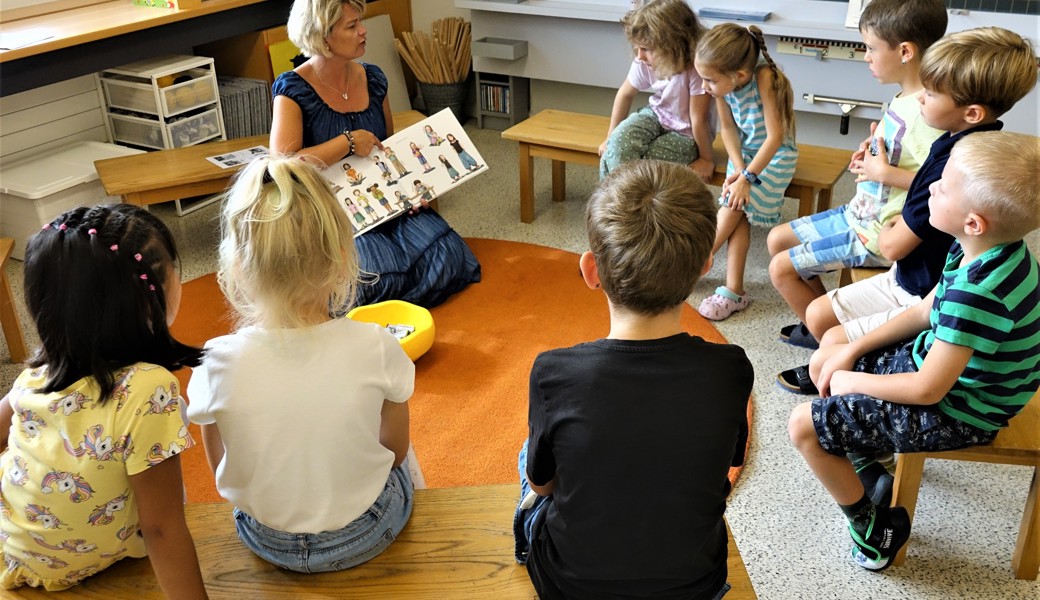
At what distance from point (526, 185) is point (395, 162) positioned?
2.34 feet

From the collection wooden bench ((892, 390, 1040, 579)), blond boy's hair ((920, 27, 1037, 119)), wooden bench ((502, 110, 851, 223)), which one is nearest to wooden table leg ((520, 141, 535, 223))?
wooden bench ((502, 110, 851, 223))

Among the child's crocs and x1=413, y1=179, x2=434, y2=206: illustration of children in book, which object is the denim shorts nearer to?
the child's crocs

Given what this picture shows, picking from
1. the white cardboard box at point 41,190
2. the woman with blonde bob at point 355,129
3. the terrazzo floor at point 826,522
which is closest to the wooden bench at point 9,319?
the terrazzo floor at point 826,522

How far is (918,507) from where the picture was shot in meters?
2.19

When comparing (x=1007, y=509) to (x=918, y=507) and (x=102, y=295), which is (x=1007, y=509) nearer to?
(x=918, y=507)

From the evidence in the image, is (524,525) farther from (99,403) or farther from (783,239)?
(783,239)

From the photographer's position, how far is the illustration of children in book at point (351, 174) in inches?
121

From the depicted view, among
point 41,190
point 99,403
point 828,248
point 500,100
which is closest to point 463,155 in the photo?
point 828,248

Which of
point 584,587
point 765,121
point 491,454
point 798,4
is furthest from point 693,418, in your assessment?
point 798,4

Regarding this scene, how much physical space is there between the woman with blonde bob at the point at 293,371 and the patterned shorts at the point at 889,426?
0.94 meters

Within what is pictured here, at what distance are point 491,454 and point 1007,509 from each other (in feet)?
4.24

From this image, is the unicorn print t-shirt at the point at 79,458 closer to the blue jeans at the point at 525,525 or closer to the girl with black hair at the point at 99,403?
the girl with black hair at the point at 99,403

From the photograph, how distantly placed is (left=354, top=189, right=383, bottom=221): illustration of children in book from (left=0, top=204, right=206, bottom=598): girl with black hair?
5.47 ft

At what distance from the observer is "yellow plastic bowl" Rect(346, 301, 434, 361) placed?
273cm
